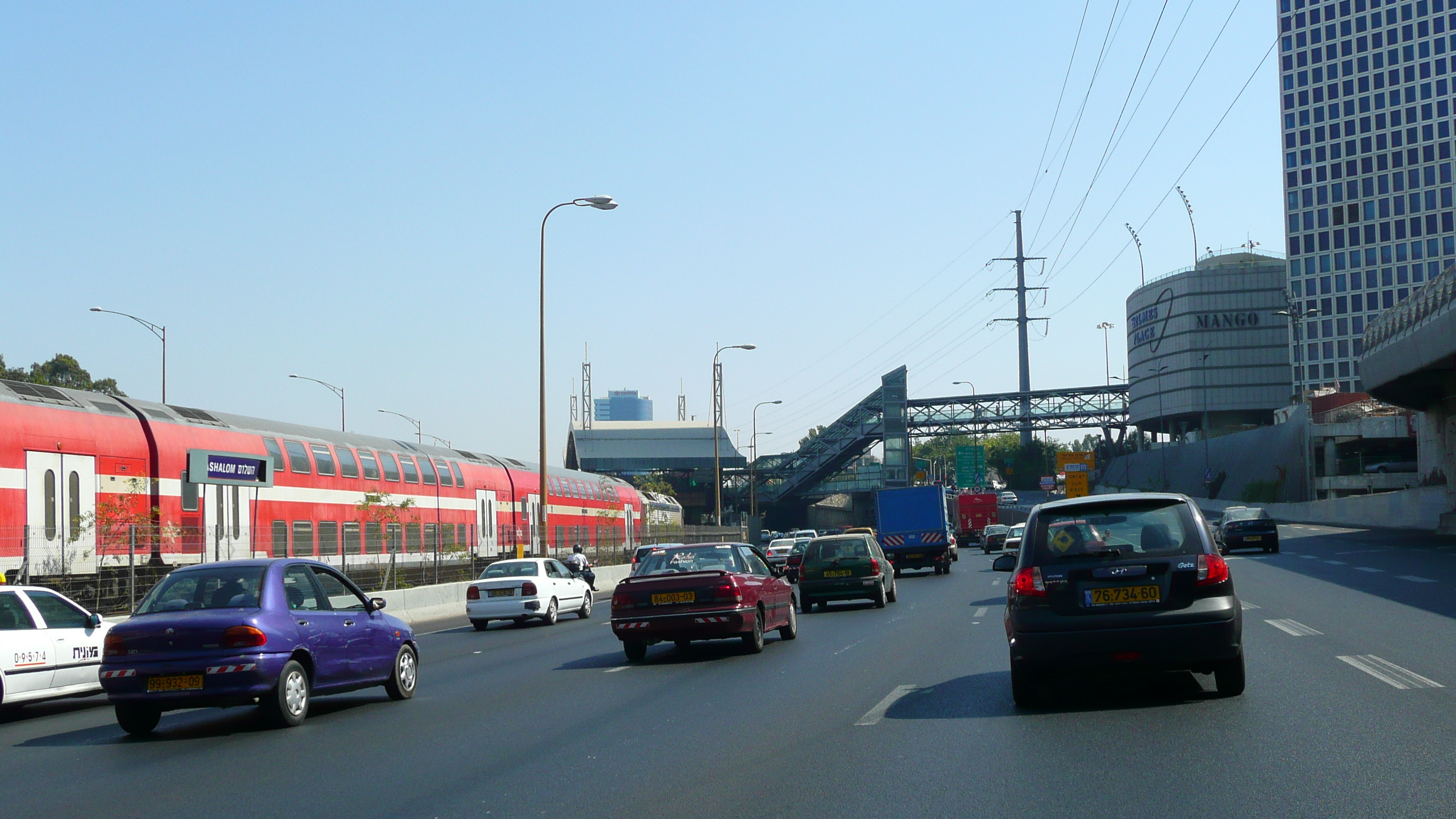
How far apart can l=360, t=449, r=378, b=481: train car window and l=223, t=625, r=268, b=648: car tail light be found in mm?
25298

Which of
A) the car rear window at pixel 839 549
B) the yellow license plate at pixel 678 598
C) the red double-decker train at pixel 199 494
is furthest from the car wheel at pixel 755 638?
the red double-decker train at pixel 199 494

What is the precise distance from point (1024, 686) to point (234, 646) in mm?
6385

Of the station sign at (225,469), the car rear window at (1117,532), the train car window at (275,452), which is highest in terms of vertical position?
the train car window at (275,452)

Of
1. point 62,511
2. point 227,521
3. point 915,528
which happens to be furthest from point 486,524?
point 62,511

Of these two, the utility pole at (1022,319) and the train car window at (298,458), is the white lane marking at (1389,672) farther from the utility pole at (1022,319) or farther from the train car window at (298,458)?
the utility pole at (1022,319)

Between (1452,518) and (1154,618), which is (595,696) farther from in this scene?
(1452,518)

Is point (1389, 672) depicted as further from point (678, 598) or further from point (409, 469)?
point (409, 469)

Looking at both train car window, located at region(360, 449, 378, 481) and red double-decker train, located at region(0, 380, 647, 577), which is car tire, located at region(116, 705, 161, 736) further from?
train car window, located at region(360, 449, 378, 481)

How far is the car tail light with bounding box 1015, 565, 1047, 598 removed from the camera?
33.0ft

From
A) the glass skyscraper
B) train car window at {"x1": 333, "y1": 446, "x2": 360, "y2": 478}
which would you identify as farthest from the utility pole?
train car window at {"x1": 333, "y1": 446, "x2": 360, "y2": 478}

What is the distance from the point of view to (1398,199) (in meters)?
128

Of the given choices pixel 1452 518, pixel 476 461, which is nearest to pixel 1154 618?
pixel 476 461

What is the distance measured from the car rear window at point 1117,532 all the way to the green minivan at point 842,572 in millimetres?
14899

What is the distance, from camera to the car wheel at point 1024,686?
10.2m
